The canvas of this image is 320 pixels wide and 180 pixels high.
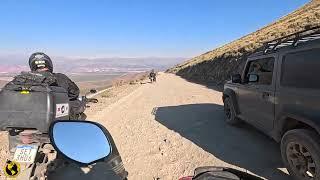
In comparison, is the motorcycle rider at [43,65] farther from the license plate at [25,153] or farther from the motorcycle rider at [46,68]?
the license plate at [25,153]

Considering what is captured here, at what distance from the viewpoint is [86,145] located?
2.42 meters

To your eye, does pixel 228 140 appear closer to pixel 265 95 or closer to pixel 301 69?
pixel 265 95

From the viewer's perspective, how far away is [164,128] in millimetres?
9625

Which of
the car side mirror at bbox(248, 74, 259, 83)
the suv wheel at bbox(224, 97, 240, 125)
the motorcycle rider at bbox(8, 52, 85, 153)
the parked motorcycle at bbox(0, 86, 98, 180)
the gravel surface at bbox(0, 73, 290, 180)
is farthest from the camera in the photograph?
the suv wheel at bbox(224, 97, 240, 125)

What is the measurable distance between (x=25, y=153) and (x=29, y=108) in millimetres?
596

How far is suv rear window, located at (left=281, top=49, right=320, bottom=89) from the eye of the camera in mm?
4668

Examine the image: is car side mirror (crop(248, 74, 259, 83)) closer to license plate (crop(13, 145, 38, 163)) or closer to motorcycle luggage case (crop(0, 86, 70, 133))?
motorcycle luggage case (crop(0, 86, 70, 133))

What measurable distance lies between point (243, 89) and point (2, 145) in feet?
19.0

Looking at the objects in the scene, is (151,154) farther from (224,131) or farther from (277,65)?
(277,65)

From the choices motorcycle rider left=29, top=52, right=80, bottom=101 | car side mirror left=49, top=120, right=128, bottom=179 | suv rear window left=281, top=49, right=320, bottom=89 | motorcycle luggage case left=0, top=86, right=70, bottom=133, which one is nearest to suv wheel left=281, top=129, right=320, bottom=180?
suv rear window left=281, top=49, right=320, bottom=89

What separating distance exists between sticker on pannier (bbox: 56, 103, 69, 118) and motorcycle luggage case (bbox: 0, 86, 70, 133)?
0.07 meters

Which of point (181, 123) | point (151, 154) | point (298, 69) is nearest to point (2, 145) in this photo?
point (151, 154)

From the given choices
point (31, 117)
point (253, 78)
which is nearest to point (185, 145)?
point (253, 78)

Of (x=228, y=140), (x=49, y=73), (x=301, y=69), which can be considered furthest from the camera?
(x=228, y=140)
